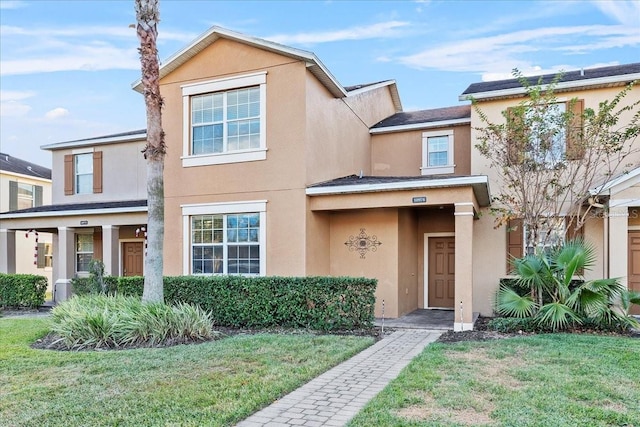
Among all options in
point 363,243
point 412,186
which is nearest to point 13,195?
point 363,243

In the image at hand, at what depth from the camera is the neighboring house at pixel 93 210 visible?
15905mm

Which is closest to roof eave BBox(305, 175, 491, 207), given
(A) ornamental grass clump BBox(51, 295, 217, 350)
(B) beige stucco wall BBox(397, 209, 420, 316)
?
(B) beige stucco wall BBox(397, 209, 420, 316)

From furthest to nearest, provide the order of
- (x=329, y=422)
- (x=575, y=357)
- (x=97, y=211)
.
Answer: (x=97, y=211)
(x=575, y=357)
(x=329, y=422)

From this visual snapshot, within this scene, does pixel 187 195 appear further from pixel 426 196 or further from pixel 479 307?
pixel 479 307

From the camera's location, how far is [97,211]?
15.7m

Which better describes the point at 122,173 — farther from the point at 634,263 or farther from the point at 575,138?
the point at 634,263

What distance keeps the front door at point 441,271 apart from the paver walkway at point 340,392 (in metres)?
6.02

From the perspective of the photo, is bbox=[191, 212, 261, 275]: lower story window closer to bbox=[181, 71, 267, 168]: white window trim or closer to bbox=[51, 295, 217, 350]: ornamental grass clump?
bbox=[181, 71, 267, 168]: white window trim

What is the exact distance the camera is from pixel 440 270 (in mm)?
14703

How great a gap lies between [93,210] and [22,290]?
3.67m

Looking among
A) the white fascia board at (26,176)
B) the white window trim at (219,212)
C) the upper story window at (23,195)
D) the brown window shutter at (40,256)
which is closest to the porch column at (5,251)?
the brown window shutter at (40,256)

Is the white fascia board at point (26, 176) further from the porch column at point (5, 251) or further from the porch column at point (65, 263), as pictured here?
the porch column at point (65, 263)

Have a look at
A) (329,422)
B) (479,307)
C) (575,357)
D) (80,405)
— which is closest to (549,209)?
(479,307)

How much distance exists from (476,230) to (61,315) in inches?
429
